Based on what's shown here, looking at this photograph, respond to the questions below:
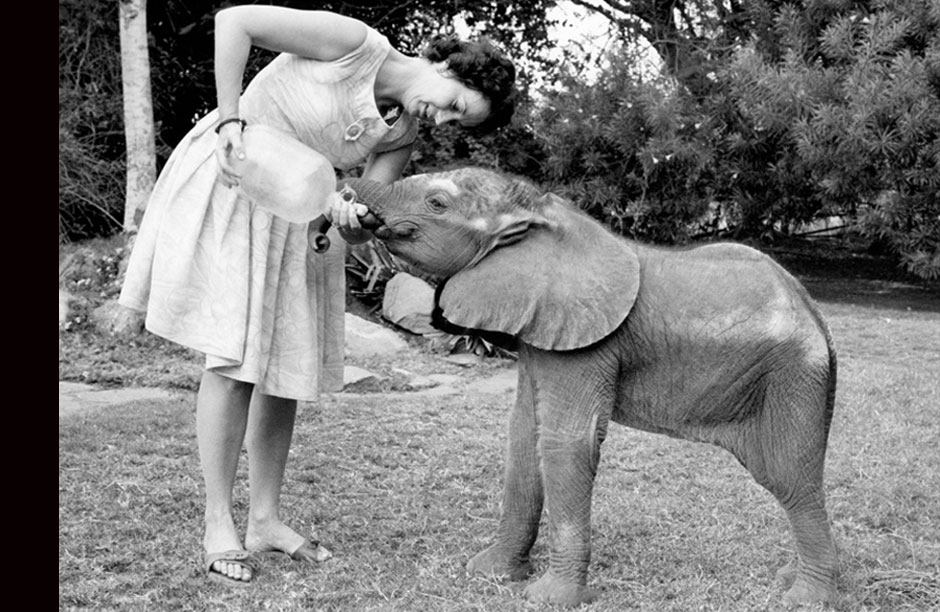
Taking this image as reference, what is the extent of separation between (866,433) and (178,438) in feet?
12.8

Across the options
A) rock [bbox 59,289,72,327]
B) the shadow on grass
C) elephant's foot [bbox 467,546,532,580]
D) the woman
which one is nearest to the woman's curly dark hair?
the woman

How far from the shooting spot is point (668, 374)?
11.5 ft

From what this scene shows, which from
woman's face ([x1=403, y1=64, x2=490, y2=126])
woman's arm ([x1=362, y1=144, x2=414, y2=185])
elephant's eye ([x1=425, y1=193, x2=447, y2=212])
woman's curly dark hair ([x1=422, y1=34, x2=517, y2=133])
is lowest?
elephant's eye ([x1=425, y1=193, x2=447, y2=212])

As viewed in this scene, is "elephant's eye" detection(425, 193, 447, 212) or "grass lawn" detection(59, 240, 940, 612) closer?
"elephant's eye" detection(425, 193, 447, 212)

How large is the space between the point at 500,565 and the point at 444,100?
5.28 feet

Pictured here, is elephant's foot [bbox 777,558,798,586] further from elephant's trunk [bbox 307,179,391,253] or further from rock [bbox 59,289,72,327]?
rock [bbox 59,289,72,327]

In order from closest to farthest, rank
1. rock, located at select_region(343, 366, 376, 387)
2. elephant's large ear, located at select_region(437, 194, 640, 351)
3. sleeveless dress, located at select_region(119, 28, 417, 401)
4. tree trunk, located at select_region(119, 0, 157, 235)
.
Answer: elephant's large ear, located at select_region(437, 194, 640, 351), sleeveless dress, located at select_region(119, 28, 417, 401), rock, located at select_region(343, 366, 376, 387), tree trunk, located at select_region(119, 0, 157, 235)

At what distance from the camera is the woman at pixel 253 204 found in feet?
11.6

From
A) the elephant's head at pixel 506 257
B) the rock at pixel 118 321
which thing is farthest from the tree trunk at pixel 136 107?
the elephant's head at pixel 506 257

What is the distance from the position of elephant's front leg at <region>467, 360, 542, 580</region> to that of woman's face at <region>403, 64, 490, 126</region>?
2.83ft

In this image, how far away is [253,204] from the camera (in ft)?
12.2

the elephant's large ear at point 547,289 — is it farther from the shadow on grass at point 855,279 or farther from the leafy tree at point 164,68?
the shadow on grass at point 855,279

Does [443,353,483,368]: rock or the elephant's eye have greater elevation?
the elephant's eye

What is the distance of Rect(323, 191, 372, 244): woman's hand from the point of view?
11.2 feet
